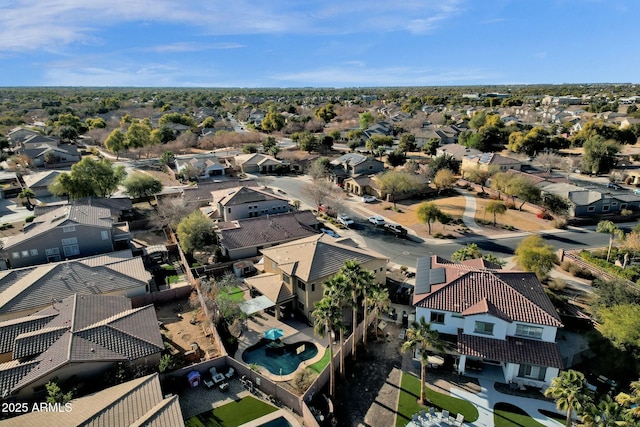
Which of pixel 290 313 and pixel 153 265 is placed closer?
pixel 290 313

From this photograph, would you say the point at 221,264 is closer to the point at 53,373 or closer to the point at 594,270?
the point at 53,373

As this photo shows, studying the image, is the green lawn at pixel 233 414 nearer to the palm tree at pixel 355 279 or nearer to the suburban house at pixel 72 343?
the suburban house at pixel 72 343

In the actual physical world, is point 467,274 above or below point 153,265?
above

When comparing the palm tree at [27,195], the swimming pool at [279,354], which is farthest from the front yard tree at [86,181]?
the swimming pool at [279,354]

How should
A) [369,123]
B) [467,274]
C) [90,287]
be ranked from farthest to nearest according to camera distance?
1. [369,123]
2. [90,287]
3. [467,274]

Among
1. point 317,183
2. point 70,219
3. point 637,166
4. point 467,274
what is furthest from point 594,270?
point 637,166

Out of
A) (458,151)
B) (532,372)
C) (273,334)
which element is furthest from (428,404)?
(458,151)
